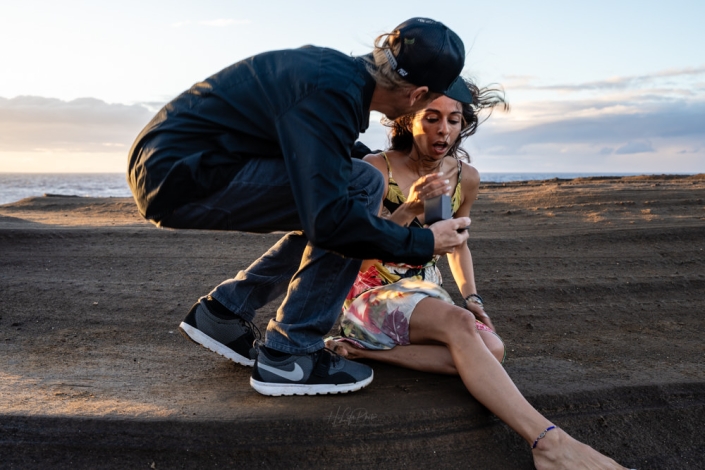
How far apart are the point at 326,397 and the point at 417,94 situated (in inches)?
51.8

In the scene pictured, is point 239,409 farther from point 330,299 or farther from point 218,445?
point 330,299

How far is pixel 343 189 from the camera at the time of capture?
212 centimetres

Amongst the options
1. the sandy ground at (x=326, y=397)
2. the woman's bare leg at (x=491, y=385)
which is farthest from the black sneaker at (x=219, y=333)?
the woman's bare leg at (x=491, y=385)

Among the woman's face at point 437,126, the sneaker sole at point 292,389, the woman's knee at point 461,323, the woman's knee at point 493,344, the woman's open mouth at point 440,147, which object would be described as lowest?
the sneaker sole at point 292,389

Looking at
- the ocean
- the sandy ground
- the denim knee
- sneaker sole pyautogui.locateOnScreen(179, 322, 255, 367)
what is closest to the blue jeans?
the denim knee

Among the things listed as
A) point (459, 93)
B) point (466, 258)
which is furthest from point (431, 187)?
point (466, 258)

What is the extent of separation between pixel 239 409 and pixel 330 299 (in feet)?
→ 1.88

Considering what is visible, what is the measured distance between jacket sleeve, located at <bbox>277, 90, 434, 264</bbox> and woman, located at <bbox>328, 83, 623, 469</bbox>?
1.83 feet

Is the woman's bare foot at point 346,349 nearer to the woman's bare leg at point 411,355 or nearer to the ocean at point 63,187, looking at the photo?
the woman's bare leg at point 411,355

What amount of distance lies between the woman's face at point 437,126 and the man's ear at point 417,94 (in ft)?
2.65

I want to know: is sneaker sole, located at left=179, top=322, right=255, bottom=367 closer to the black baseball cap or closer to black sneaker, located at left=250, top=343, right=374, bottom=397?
black sneaker, located at left=250, top=343, right=374, bottom=397

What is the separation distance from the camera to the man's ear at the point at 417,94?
2.25m

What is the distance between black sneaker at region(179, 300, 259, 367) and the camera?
9.55ft

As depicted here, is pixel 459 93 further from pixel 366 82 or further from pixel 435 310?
pixel 435 310
